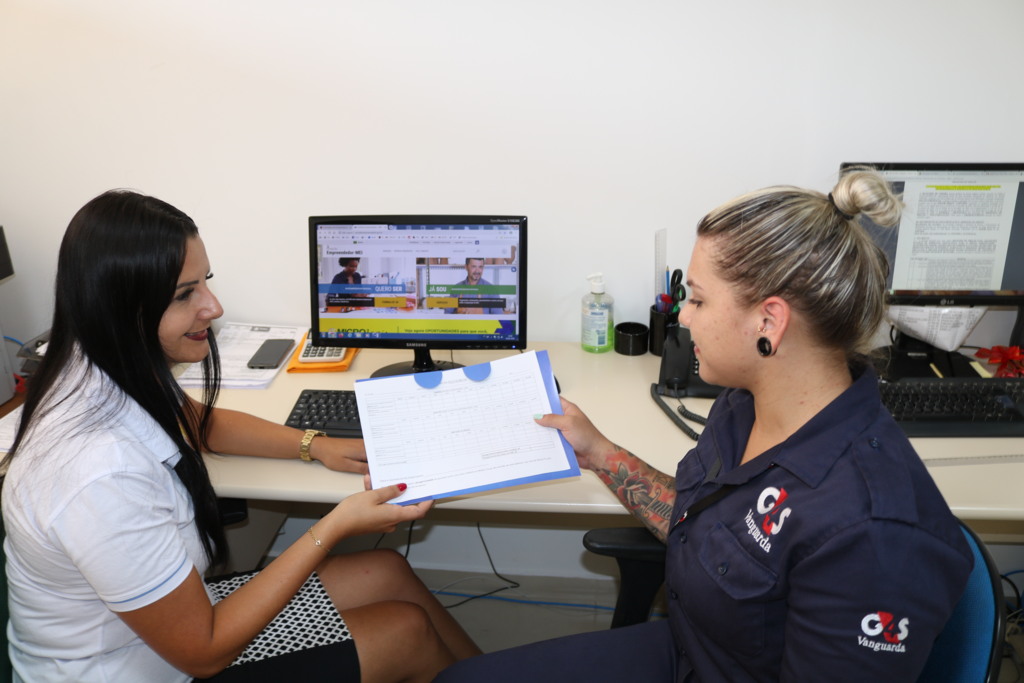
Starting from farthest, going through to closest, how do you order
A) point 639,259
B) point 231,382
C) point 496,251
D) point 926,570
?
point 639,259 < point 231,382 < point 496,251 < point 926,570

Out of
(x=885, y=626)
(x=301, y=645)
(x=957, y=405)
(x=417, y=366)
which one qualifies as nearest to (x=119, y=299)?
(x=301, y=645)

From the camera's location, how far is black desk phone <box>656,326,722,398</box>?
173 cm

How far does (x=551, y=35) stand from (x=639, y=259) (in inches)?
22.5

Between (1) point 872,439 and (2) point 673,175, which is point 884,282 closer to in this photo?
(1) point 872,439

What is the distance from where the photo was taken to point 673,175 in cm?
186

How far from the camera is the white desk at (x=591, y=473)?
1383mm

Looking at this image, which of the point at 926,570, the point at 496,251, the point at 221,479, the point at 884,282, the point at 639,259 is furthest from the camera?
the point at 639,259

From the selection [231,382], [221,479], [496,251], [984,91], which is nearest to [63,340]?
[221,479]

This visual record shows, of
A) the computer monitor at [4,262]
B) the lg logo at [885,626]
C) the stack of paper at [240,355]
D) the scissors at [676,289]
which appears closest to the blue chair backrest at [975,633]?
the lg logo at [885,626]

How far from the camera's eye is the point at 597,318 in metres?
1.93

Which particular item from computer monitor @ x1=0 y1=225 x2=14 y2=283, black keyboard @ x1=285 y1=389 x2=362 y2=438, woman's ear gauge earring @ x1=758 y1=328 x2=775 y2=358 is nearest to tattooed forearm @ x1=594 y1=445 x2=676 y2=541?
woman's ear gauge earring @ x1=758 y1=328 x2=775 y2=358

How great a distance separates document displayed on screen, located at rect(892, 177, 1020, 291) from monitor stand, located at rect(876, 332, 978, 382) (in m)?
0.17

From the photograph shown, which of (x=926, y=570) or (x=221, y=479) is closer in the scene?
(x=926, y=570)

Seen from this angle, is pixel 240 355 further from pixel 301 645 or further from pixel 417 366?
pixel 301 645
